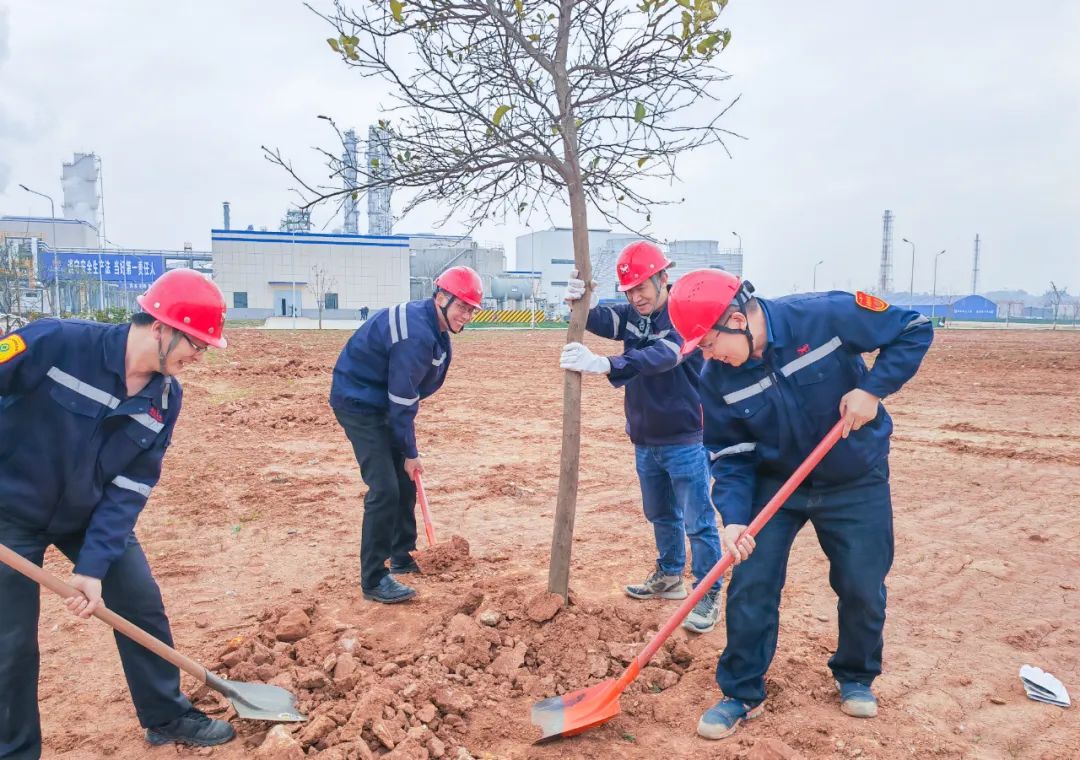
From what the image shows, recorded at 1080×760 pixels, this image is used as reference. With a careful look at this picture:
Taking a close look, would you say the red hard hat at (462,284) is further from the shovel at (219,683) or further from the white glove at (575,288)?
the shovel at (219,683)

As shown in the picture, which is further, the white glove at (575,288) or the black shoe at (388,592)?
the black shoe at (388,592)

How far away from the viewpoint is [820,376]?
3.10 metres

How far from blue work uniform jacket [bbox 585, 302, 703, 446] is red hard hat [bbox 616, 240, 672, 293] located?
0.31 metres

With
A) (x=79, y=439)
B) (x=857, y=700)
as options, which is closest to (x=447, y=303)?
(x=79, y=439)

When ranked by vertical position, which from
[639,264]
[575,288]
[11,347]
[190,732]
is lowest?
[190,732]

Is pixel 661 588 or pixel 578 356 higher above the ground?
pixel 578 356

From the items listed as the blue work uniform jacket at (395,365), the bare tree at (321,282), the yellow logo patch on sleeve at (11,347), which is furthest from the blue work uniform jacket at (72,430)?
the bare tree at (321,282)

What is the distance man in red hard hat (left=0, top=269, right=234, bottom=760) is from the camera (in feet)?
9.09

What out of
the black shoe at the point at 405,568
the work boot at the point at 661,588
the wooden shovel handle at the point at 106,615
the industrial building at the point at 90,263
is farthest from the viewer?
the industrial building at the point at 90,263

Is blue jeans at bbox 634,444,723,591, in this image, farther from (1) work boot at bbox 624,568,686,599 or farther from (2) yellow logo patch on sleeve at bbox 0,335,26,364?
(2) yellow logo patch on sleeve at bbox 0,335,26,364

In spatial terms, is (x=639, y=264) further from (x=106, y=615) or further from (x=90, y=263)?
(x=90, y=263)

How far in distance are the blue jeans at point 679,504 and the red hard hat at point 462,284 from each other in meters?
1.41

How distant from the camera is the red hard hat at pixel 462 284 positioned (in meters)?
4.34

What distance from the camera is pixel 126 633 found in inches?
114
